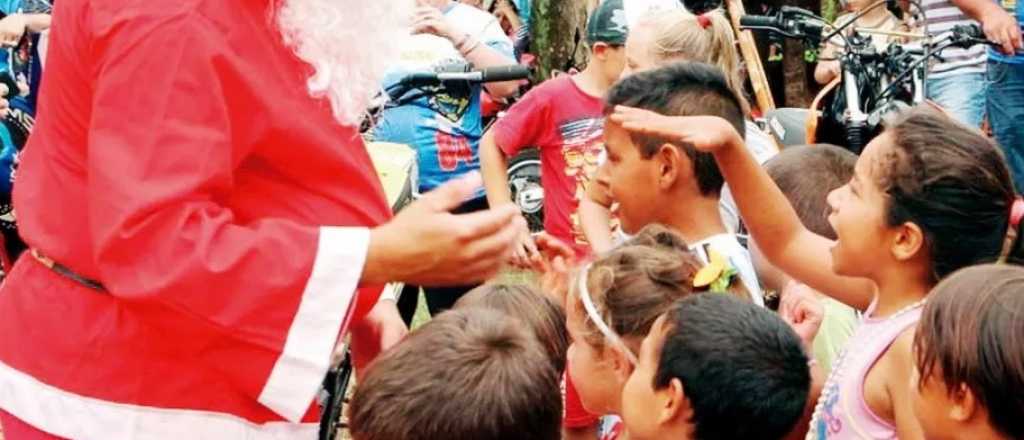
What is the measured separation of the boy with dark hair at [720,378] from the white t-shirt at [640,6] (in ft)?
7.66

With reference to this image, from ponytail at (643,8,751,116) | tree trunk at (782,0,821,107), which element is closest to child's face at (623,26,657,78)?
ponytail at (643,8,751,116)

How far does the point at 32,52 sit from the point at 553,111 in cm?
209

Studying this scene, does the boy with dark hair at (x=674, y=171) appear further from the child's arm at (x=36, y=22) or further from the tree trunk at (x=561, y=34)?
the tree trunk at (x=561, y=34)

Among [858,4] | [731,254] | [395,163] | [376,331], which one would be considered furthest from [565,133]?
[858,4]

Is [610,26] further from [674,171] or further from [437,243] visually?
[437,243]

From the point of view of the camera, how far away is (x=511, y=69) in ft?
18.0

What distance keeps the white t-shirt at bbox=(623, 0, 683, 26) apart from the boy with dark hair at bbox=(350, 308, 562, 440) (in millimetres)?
2487

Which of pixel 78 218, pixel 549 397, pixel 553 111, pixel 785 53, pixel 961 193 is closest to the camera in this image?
pixel 78 218

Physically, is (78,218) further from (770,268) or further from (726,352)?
(770,268)

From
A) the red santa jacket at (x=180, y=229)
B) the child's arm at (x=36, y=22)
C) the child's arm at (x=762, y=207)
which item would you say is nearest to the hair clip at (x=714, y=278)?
the child's arm at (x=762, y=207)

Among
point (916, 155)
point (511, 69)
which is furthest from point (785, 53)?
point (916, 155)

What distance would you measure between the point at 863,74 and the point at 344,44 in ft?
10.9

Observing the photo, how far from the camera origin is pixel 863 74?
5.20m

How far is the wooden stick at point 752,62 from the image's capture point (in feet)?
28.1
